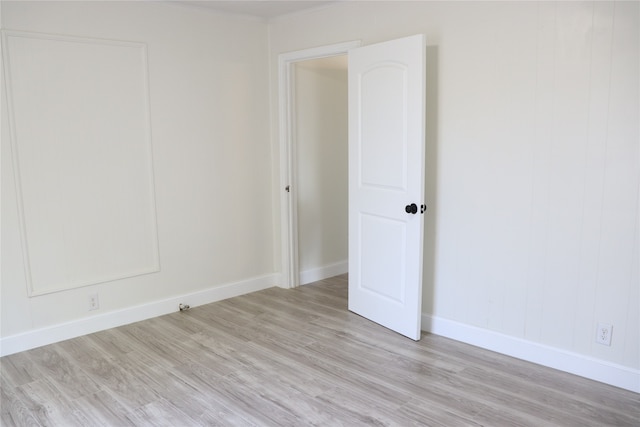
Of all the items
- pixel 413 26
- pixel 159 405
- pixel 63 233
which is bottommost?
pixel 159 405

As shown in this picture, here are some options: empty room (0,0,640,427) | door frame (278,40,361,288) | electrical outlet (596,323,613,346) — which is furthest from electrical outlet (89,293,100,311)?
electrical outlet (596,323,613,346)

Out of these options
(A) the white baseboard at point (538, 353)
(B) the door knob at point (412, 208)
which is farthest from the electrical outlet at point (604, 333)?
(B) the door knob at point (412, 208)

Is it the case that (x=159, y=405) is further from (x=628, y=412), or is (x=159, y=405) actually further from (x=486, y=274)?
(x=628, y=412)

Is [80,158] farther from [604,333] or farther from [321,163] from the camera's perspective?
[604,333]

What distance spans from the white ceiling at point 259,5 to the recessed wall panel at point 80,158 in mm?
643

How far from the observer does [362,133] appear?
141 inches

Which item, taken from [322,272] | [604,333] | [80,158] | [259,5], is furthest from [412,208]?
[80,158]

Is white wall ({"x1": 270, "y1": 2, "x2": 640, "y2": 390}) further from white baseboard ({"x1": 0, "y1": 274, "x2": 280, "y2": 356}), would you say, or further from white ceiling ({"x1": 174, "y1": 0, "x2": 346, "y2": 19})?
white baseboard ({"x1": 0, "y1": 274, "x2": 280, "y2": 356})

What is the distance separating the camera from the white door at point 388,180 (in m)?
3.18

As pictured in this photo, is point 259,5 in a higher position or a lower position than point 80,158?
higher

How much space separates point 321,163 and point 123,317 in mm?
2263

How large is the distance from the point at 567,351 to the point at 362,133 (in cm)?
195

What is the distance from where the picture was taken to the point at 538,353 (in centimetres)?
295

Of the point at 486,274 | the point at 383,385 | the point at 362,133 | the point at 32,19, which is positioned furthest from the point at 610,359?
the point at 32,19
